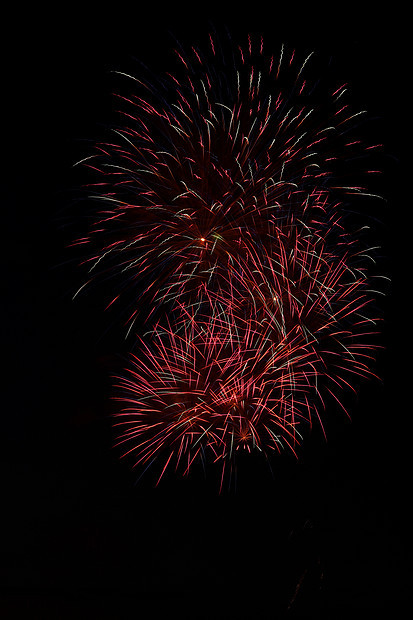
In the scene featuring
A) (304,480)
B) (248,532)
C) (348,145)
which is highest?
(348,145)

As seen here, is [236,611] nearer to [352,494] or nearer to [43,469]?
[352,494]

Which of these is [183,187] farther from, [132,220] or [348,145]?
[348,145]

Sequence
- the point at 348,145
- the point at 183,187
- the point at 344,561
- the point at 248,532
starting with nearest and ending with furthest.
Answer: the point at 183,187
the point at 348,145
the point at 344,561
the point at 248,532

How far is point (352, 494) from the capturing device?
16.6ft

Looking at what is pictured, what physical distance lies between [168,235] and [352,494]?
3.56 m

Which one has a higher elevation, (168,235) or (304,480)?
(168,235)

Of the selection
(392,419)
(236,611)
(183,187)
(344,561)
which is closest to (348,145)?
(183,187)

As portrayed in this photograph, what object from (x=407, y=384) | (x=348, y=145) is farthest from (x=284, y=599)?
(x=348, y=145)

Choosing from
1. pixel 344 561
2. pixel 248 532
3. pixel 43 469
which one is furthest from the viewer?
pixel 43 469

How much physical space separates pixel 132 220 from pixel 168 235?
1.15 feet

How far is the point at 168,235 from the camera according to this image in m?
3.70

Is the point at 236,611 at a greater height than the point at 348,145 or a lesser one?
lesser

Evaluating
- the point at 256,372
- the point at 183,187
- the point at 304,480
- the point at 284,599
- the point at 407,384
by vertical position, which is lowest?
the point at 284,599

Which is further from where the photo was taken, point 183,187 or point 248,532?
point 248,532
